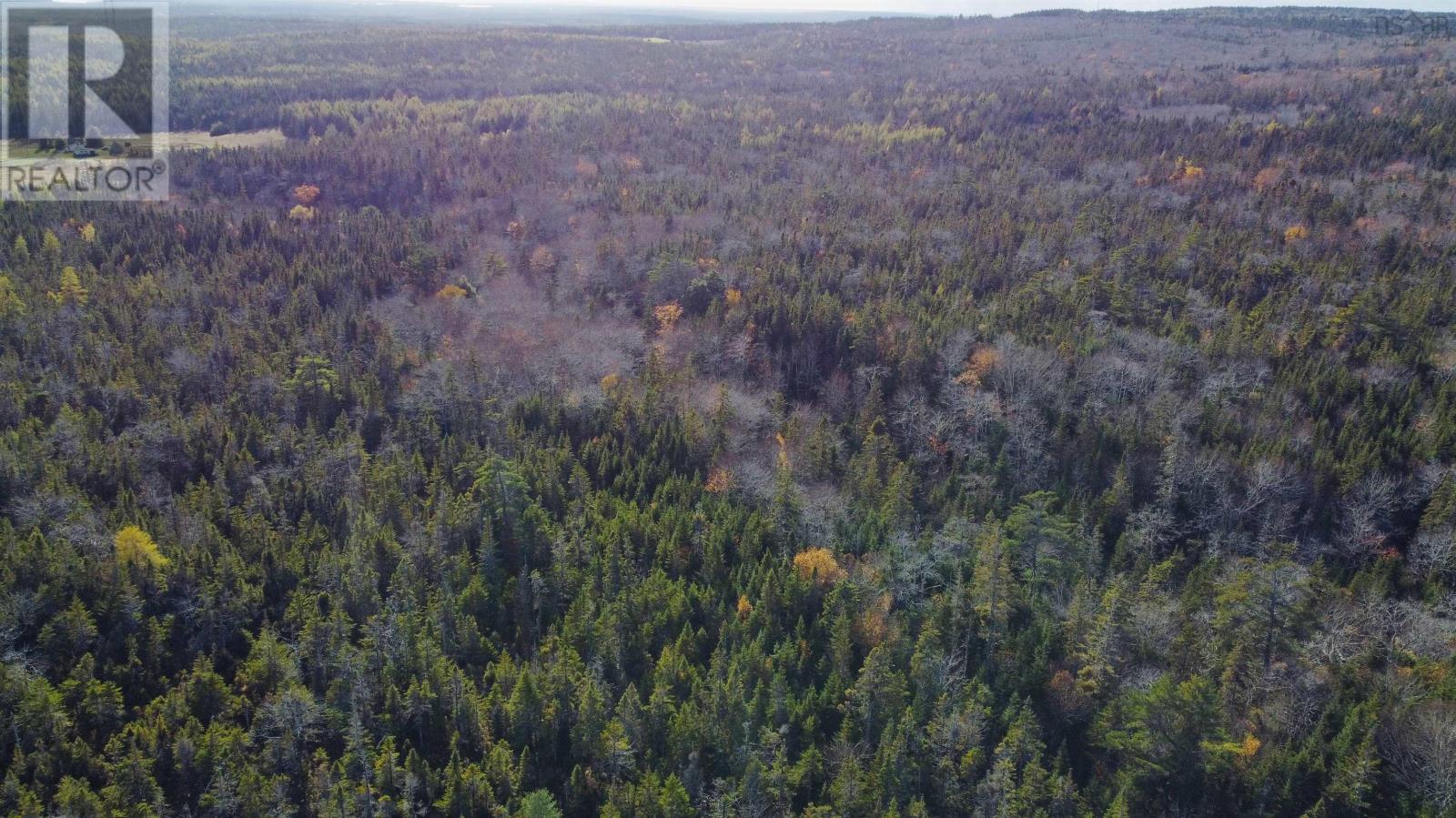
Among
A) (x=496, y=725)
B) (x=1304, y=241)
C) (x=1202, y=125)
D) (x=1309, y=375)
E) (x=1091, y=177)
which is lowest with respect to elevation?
(x=496, y=725)

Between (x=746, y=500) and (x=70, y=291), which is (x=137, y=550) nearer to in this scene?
(x=746, y=500)

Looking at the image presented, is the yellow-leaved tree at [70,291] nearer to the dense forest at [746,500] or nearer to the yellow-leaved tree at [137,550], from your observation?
the dense forest at [746,500]

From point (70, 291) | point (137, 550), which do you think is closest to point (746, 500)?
point (137, 550)

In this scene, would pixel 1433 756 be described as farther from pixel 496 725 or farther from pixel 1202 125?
pixel 1202 125

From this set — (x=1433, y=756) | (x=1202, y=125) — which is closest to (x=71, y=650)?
(x=1433, y=756)

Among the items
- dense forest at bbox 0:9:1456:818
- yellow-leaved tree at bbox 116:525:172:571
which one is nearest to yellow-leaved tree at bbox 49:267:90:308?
dense forest at bbox 0:9:1456:818

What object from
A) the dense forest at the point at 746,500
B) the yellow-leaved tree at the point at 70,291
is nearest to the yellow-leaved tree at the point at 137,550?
the dense forest at the point at 746,500

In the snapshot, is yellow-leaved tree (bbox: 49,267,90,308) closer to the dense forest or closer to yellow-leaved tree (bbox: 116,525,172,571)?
the dense forest
